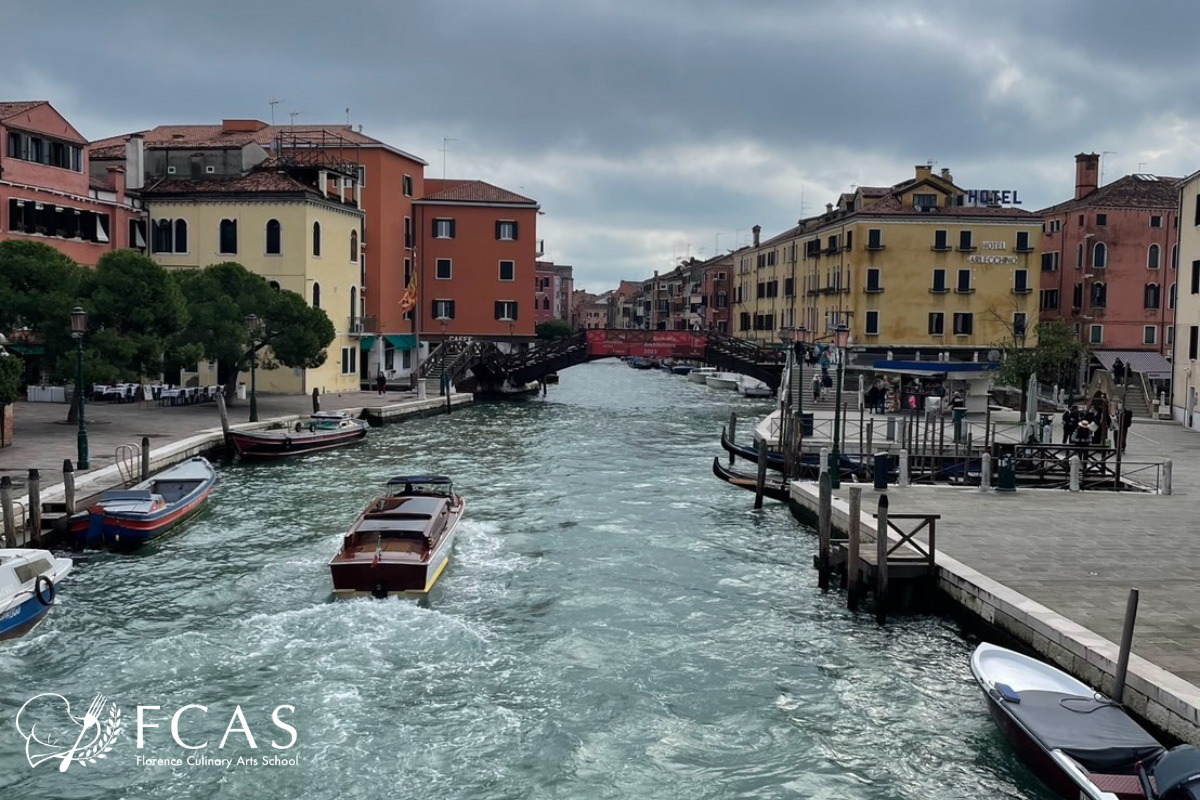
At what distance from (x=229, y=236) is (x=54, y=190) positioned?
8723 millimetres

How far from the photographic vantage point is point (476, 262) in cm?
6112

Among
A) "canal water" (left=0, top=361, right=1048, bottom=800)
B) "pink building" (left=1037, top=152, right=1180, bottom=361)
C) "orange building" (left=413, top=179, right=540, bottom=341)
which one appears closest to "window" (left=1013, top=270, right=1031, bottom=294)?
"pink building" (left=1037, top=152, right=1180, bottom=361)

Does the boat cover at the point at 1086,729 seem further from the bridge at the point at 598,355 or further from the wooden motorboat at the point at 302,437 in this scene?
the bridge at the point at 598,355

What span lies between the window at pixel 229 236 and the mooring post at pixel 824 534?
3580cm

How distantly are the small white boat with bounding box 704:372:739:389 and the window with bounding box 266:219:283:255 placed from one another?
35.6 metres

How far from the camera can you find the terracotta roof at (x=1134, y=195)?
190 feet

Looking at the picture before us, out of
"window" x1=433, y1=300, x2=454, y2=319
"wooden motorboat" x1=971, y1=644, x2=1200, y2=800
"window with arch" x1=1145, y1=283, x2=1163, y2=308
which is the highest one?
"window with arch" x1=1145, y1=283, x2=1163, y2=308

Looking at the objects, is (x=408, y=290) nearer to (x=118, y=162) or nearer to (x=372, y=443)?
(x=118, y=162)

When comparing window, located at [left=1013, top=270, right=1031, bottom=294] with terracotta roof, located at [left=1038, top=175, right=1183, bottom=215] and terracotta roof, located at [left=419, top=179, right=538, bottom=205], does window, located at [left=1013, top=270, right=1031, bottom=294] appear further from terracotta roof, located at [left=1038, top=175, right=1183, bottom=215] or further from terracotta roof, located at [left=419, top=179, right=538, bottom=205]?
terracotta roof, located at [left=419, top=179, right=538, bottom=205]

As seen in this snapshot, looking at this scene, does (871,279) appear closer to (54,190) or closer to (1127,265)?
(1127,265)

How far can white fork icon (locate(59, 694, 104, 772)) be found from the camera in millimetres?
10875

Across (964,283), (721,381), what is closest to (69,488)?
(964,283)

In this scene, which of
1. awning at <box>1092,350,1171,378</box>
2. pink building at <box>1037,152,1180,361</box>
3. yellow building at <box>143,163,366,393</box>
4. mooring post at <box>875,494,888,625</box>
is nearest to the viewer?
mooring post at <box>875,494,888,625</box>

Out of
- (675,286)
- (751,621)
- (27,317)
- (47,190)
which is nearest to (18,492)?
(27,317)
